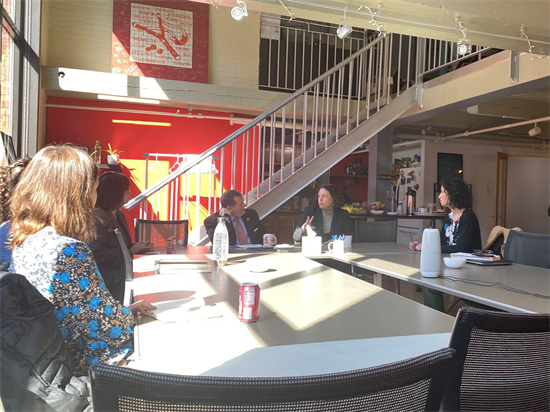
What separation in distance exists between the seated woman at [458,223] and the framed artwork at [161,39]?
472 centimetres

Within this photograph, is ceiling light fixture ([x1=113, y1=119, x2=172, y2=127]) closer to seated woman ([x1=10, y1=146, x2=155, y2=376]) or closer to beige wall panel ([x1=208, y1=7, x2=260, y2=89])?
beige wall panel ([x1=208, y1=7, x2=260, y2=89])

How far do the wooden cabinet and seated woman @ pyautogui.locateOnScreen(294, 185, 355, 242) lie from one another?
299 centimetres

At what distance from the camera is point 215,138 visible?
7.61 metres

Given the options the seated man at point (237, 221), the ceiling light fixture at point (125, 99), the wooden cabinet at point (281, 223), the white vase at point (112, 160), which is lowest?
the wooden cabinet at point (281, 223)

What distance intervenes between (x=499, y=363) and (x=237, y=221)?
3115 mm

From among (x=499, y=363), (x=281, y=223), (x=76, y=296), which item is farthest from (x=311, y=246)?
(x=281, y=223)

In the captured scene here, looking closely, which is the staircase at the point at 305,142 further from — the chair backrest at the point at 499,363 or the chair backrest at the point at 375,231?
the chair backrest at the point at 499,363

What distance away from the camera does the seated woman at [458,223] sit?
3461 mm

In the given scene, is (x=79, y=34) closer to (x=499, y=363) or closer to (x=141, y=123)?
(x=141, y=123)

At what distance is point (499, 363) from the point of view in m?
0.97

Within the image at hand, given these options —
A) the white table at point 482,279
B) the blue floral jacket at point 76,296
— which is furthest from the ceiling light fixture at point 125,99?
the blue floral jacket at point 76,296

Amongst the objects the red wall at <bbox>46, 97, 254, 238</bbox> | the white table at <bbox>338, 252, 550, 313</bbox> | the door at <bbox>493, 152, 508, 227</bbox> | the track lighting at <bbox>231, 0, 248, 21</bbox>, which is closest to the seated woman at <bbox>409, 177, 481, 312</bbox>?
the white table at <bbox>338, 252, 550, 313</bbox>

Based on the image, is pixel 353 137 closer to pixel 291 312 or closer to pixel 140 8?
pixel 140 8

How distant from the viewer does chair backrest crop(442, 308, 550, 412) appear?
2.98ft
